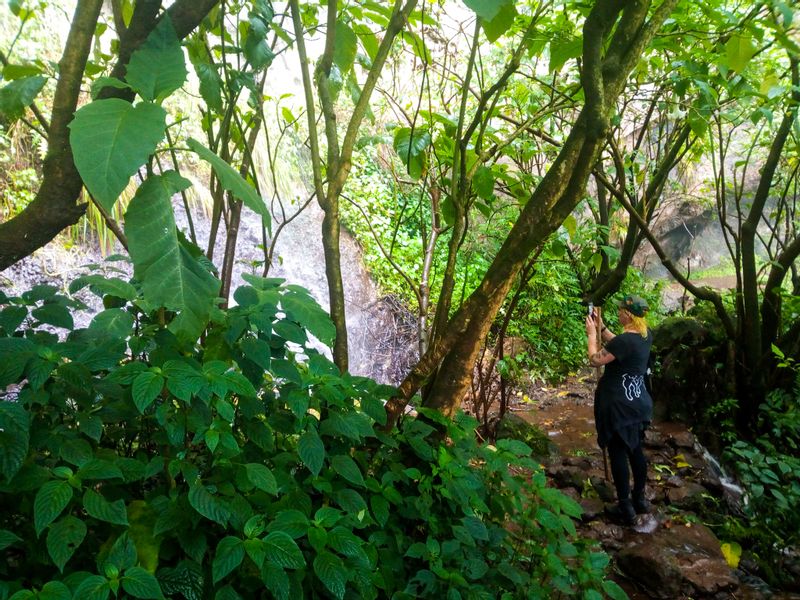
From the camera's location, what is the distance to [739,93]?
2.63 metres

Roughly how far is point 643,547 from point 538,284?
14.5ft

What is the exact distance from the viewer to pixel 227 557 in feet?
3.66

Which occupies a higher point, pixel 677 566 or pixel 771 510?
pixel 771 510

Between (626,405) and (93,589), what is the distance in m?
3.38

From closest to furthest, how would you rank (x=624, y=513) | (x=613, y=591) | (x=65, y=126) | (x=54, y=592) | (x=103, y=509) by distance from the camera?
(x=54, y=592), (x=103, y=509), (x=65, y=126), (x=613, y=591), (x=624, y=513)

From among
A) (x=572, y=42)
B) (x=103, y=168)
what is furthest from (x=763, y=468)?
(x=103, y=168)

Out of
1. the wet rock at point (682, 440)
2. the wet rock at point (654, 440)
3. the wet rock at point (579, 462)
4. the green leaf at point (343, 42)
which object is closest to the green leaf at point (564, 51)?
the green leaf at point (343, 42)

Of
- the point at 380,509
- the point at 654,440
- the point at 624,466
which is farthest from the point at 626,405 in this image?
the point at 380,509

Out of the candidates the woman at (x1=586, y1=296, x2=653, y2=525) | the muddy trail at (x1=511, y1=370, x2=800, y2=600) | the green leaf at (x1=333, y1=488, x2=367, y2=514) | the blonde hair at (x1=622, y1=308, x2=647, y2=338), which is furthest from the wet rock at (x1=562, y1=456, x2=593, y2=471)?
the green leaf at (x1=333, y1=488, x2=367, y2=514)

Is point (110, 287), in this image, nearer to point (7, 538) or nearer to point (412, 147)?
point (7, 538)

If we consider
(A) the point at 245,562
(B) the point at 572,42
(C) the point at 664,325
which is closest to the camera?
(A) the point at 245,562

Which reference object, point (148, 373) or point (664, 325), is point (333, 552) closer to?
point (148, 373)

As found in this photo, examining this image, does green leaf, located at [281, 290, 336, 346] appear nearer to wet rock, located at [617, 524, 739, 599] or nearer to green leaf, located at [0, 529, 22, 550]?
green leaf, located at [0, 529, 22, 550]

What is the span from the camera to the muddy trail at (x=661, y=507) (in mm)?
2980
